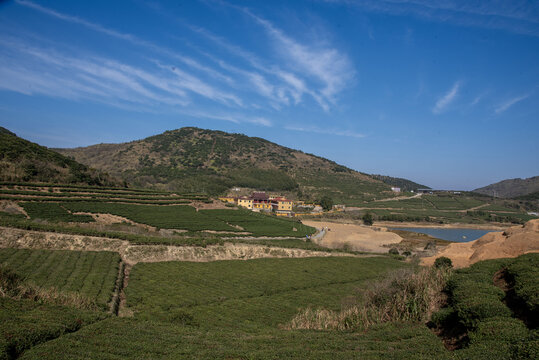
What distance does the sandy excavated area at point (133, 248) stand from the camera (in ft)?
81.2

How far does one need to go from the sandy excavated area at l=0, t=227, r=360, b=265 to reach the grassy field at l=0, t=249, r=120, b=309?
1556 mm

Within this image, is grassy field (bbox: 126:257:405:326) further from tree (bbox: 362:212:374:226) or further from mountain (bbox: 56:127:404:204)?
mountain (bbox: 56:127:404:204)

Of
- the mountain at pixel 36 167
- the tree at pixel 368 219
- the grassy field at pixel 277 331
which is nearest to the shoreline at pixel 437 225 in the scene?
the tree at pixel 368 219

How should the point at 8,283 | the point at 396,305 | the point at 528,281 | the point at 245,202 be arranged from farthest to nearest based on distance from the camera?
the point at 245,202
the point at 396,305
the point at 8,283
the point at 528,281

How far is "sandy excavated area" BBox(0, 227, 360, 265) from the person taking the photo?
974 inches

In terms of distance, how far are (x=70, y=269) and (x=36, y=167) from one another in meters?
36.5

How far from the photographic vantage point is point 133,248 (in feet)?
94.2

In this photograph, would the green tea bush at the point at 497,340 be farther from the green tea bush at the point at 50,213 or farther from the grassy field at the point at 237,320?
the green tea bush at the point at 50,213

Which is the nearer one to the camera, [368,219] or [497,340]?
[497,340]

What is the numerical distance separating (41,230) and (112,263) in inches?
330

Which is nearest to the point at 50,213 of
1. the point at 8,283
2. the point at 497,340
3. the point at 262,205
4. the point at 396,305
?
the point at 8,283

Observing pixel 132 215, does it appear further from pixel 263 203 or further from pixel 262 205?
pixel 263 203

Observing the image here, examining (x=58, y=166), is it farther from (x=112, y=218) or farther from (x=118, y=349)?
(x=118, y=349)

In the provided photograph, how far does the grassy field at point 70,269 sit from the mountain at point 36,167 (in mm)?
26850
